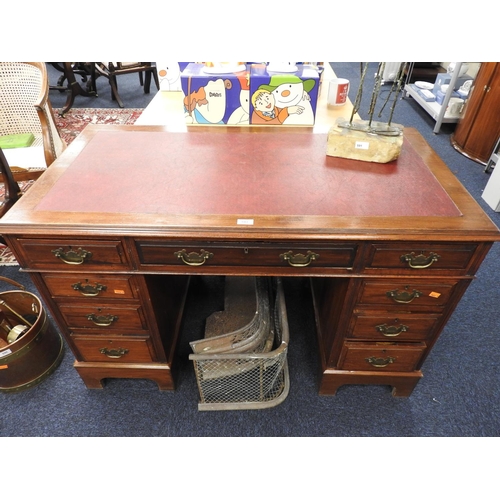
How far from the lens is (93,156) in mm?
1181

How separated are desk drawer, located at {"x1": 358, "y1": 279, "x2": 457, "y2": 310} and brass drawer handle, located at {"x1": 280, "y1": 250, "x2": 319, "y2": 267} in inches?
7.8

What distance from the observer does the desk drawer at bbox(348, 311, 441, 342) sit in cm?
112

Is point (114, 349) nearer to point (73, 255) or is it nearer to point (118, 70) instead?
point (73, 255)

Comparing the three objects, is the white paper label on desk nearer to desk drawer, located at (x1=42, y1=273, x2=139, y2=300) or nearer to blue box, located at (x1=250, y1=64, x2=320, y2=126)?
desk drawer, located at (x1=42, y1=273, x2=139, y2=300)

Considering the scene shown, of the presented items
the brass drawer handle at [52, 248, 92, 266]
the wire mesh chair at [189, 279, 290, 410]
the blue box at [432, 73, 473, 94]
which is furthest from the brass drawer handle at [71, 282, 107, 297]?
the blue box at [432, 73, 473, 94]

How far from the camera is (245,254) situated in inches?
37.7

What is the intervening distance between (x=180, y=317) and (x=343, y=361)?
0.72 meters

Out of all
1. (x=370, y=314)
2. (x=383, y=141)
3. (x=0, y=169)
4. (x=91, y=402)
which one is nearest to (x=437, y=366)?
(x=370, y=314)

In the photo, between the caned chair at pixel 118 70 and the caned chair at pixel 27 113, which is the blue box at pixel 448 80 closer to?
the caned chair at pixel 118 70

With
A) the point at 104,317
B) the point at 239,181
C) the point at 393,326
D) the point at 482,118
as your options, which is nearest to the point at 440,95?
the point at 482,118

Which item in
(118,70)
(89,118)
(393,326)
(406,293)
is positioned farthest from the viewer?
(118,70)

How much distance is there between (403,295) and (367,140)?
50 centimetres

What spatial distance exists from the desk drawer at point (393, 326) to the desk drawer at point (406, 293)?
0.05m

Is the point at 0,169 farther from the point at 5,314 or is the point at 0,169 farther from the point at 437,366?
the point at 437,366
